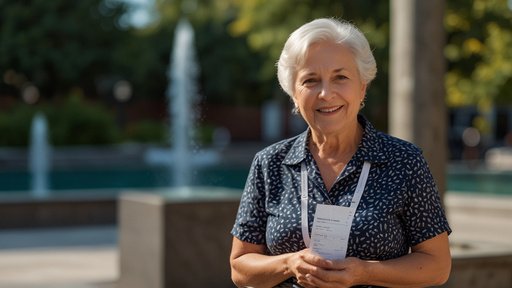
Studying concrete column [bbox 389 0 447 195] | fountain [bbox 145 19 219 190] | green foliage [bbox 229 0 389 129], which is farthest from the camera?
green foliage [bbox 229 0 389 129]

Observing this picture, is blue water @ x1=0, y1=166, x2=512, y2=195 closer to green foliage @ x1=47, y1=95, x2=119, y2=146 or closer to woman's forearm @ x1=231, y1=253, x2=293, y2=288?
green foliage @ x1=47, y1=95, x2=119, y2=146

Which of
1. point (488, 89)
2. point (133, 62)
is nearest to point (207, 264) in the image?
point (488, 89)

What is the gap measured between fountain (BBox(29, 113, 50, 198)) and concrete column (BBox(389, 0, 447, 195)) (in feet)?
53.0

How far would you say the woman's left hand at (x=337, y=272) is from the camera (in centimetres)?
267

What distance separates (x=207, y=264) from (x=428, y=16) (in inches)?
97.4

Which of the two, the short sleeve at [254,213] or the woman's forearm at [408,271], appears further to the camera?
the short sleeve at [254,213]

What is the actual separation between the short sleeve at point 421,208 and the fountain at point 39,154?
19787mm

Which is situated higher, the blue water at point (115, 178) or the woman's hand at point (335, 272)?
the woman's hand at point (335, 272)

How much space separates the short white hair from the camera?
2826 millimetres

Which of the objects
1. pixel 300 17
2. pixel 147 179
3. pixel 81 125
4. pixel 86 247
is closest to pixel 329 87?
pixel 86 247

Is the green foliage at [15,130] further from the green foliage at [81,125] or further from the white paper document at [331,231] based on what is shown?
the white paper document at [331,231]

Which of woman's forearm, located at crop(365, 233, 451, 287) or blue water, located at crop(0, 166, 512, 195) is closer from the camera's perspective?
woman's forearm, located at crop(365, 233, 451, 287)

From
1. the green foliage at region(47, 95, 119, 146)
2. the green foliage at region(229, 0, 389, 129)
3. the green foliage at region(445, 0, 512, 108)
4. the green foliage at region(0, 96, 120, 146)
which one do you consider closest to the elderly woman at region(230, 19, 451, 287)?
the green foliage at region(445, 0, 512, 108)

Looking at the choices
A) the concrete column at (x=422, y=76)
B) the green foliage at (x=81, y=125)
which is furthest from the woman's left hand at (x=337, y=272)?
the green foliage at (x=81, y=125)
